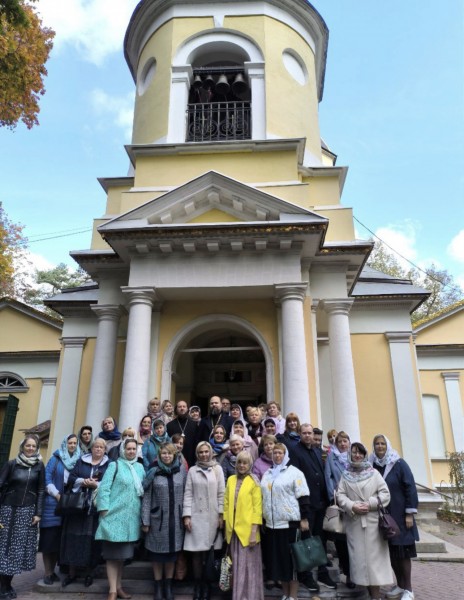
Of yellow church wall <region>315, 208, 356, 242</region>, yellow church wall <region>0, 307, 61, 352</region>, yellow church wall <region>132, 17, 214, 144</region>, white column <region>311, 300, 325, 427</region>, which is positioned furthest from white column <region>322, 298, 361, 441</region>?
yellow church wall <region>0, 307, 61, 352</region>

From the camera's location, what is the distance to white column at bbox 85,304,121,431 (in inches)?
408

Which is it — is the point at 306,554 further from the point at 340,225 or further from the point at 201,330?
the point at 340,225

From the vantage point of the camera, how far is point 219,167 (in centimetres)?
1187

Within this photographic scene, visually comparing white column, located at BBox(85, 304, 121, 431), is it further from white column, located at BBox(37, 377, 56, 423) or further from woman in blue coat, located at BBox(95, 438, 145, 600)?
white column, located at BBox(37, 377, 56, 423)

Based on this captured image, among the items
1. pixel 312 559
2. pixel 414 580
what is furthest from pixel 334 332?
pixel 312 559

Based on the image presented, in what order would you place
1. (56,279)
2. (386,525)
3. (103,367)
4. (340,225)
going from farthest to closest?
(56,279), (340,225), (103,367), (386,525)

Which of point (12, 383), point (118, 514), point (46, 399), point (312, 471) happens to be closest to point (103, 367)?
point (118, 514)

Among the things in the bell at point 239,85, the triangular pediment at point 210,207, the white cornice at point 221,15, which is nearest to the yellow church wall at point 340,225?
the triangular pediment at point 210,207

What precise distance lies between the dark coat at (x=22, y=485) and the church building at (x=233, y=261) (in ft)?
11.4

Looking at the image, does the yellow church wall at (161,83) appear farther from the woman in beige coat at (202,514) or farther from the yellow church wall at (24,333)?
the woman in beige coat at (202,514)

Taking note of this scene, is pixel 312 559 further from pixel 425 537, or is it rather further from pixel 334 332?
pixel 334 332

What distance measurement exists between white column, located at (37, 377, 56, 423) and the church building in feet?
19.3

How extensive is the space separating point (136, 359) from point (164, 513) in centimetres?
454

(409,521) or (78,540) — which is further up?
(409,521)
